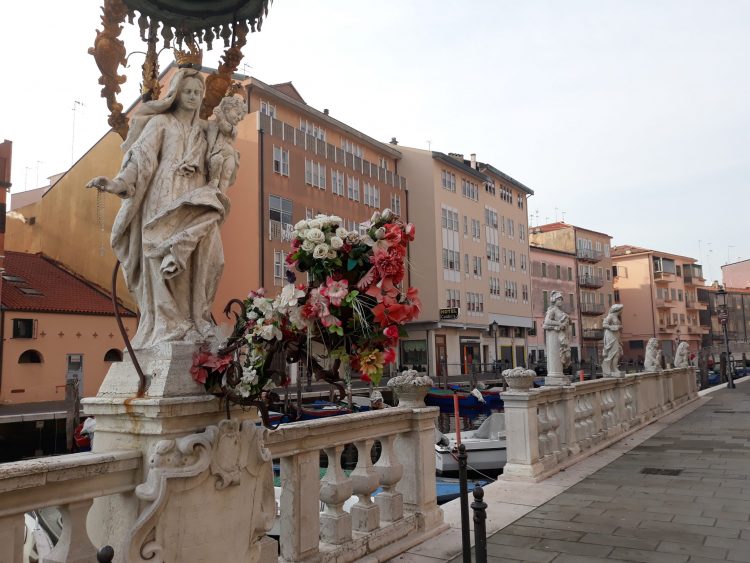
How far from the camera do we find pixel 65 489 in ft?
9.23

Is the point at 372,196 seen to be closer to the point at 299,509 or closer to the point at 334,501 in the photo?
the point at 334,501

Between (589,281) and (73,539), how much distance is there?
7008 cm

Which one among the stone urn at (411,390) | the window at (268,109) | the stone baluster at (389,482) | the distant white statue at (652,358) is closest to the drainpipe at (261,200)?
the window at (268,109)

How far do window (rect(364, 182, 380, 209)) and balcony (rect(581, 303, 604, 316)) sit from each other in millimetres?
33403

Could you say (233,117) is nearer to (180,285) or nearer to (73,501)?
(180,285)

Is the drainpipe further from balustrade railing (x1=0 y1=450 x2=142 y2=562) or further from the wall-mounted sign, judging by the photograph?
balustrade railing (x1=0 y1=450 x2=142 y2=562)

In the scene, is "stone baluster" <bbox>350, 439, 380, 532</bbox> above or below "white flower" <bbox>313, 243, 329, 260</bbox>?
below

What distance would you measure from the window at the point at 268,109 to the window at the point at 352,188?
686cm

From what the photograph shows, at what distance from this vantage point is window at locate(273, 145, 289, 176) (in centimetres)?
3616

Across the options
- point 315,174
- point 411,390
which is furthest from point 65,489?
point 315,174

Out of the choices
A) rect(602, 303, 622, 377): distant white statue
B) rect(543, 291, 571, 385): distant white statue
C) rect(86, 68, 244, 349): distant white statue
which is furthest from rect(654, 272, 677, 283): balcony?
rect(86, 68, 244, 349): distant white statue

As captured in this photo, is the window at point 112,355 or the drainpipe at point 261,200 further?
the drainpipe at point 261,200

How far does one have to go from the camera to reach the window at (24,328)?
92.8 feet

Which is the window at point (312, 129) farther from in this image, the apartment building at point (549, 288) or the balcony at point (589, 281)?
the balcony at point (589, 281)
